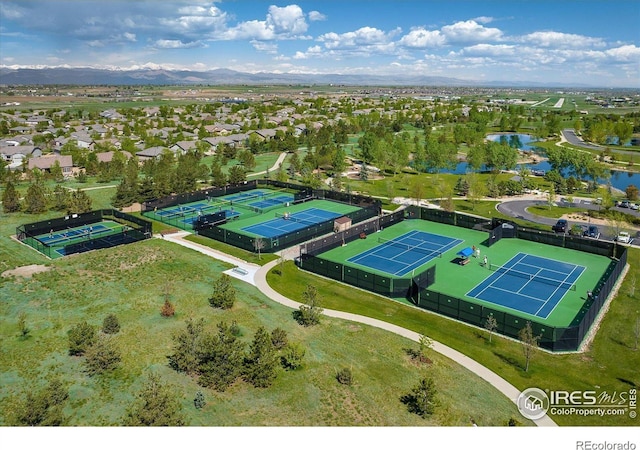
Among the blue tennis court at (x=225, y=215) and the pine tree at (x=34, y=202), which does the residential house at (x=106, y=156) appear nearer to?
the pine tree at (x=34, y=202)

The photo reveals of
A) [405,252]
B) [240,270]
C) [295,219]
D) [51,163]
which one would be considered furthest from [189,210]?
[51,163]

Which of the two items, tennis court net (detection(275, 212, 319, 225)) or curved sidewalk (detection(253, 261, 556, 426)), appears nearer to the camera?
curved sidewalk (detection(253, 261, 556, 426))

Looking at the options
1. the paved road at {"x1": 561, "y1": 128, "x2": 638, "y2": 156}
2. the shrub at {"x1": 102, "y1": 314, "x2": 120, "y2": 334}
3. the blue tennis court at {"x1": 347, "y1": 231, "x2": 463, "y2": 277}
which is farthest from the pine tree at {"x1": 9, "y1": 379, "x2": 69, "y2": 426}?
the paved road at {"x1": 561, "y1": 128, "x2": 638, "y2": 156}

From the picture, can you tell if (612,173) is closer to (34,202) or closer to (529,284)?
(529,284)

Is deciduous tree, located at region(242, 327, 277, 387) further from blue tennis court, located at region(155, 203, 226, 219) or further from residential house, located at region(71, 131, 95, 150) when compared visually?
residential house, located at region(71, 131, 95, 150)

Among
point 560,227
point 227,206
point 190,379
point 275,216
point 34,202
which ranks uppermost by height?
point 34,202

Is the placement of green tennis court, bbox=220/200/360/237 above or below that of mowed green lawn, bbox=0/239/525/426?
below

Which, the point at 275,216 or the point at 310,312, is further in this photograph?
the point at 275,216
